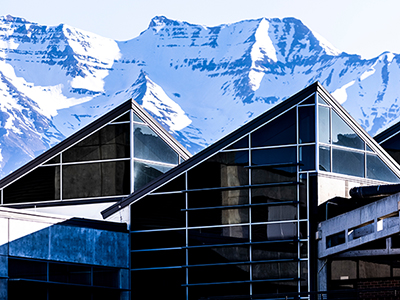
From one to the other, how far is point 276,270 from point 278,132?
456 cm

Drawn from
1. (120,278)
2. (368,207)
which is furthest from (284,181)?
(120,278)

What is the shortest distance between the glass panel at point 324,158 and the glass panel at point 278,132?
1007 millimetres

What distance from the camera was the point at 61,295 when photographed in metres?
28.9

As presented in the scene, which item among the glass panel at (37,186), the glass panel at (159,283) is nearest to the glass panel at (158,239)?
the glass panel at (159,283)

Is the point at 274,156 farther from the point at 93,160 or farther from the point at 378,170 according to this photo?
the point at 93,160

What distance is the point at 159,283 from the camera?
3167 cm

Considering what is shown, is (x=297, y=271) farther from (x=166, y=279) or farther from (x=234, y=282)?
(x=166, y=279)

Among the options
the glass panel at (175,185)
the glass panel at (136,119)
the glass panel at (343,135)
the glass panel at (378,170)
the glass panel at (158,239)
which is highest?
the glass panel at (136,119)

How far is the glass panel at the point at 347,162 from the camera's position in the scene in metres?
31.0

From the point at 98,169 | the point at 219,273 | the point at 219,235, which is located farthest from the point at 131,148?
the point at 219,273

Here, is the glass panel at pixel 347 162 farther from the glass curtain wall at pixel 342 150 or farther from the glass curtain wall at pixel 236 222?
the glass curtain wall at pixel 236 222

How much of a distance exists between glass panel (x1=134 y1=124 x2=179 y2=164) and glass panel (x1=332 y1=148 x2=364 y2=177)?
789cm

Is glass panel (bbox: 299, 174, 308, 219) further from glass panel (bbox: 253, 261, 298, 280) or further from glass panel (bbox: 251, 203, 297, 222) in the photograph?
glass panel (bbox: 253, 261, 298, 280)

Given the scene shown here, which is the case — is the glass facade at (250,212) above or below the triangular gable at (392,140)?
below
